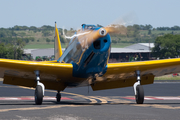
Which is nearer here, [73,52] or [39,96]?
[39,96]

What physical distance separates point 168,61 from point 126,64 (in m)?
1.71

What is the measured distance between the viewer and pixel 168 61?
1334 cm

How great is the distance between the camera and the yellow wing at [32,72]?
41.0 ft

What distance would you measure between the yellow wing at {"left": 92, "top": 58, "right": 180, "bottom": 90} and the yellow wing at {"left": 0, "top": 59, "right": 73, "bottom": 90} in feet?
4.92

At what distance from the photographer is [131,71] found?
1355cm

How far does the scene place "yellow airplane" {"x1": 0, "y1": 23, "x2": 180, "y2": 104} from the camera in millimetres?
11344

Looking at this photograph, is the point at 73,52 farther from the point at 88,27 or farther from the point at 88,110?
the point at 88,110

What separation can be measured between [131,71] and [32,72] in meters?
3.93

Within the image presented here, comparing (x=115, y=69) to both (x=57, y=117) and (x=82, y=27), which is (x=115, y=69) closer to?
(x=82, y=27)

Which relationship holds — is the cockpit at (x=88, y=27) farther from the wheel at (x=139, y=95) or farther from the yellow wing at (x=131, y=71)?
the wheel at (x=139, y=95)

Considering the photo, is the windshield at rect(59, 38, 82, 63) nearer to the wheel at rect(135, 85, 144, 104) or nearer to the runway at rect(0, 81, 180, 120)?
the runway at rect(0, 81, 180, 120)

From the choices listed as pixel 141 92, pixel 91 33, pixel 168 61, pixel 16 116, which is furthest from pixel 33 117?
pixel 168 61

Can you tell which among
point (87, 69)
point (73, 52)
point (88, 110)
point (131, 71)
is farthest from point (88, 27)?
point (88, 110)

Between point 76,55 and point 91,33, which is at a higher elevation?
point 91,33
